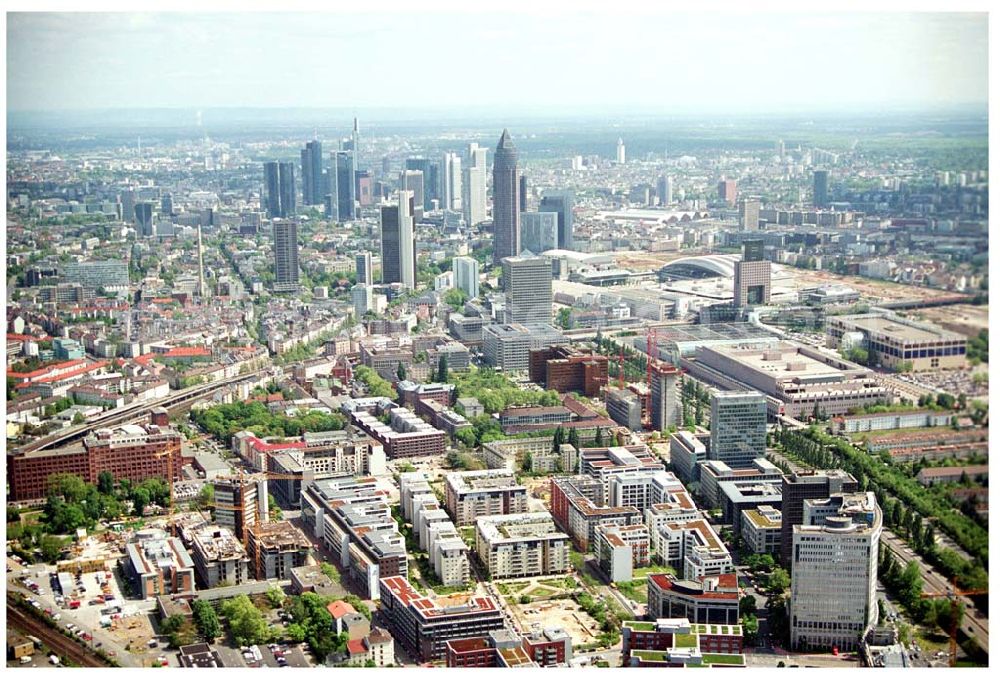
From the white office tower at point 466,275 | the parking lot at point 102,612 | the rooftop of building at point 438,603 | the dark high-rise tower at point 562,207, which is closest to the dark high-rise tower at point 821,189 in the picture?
the dark high-rise tower at point 562,207

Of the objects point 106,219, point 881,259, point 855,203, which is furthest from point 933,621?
point 106,219

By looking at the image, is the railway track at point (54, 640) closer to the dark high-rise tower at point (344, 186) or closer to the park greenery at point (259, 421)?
the park greenery at point (259, 421)

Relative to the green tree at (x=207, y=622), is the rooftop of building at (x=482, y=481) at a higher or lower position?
higher

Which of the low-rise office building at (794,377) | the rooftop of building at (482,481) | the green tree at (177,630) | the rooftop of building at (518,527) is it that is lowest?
the green tree at (177,630)

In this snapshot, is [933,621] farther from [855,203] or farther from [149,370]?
[855,203]

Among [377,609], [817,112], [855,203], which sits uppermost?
[817,112]

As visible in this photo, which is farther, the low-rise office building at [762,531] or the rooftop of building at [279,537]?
the low-rise office building at [762,531]
